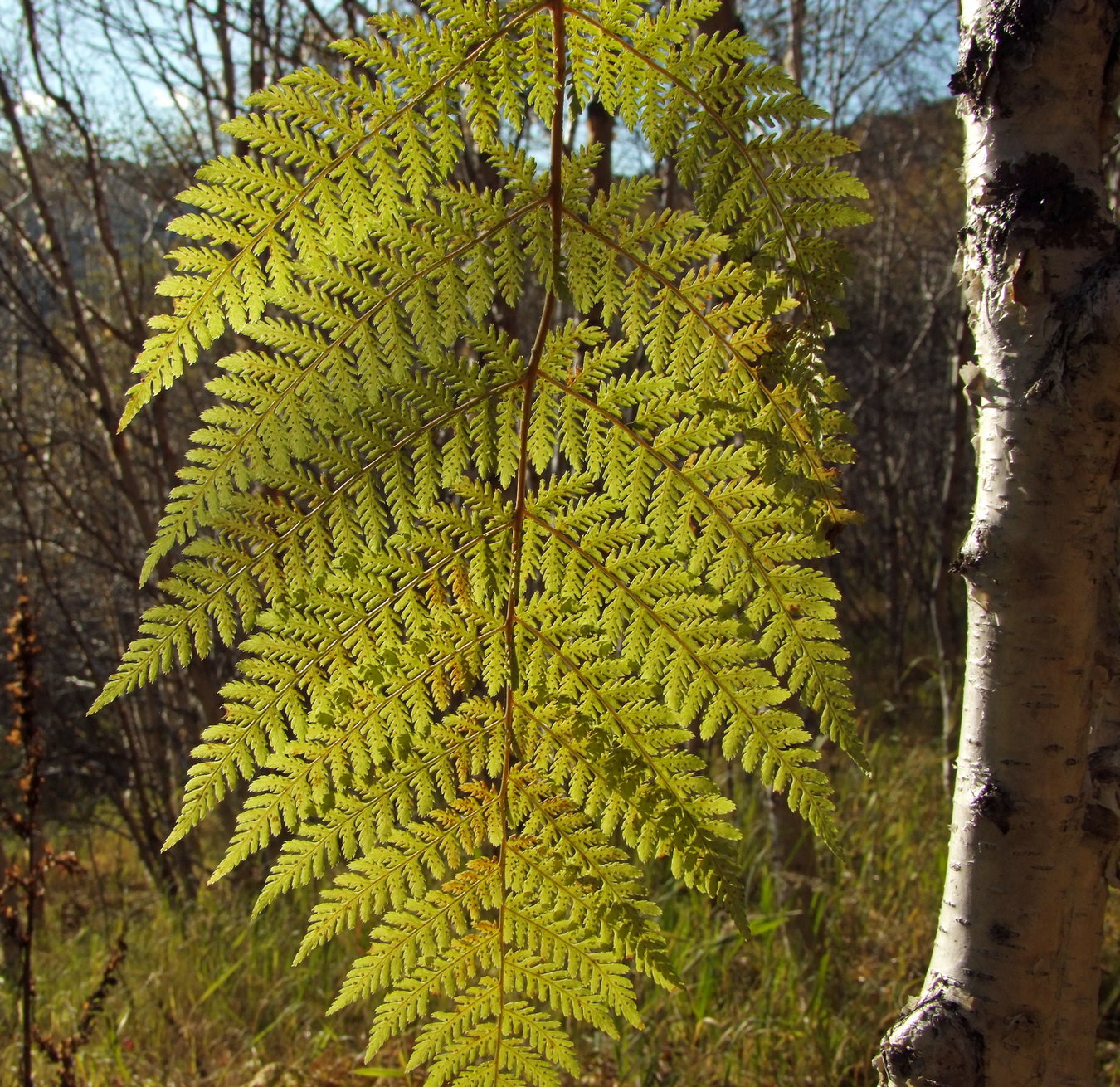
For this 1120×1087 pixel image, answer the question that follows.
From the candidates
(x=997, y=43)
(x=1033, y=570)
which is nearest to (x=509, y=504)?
(x=1033, y=570)

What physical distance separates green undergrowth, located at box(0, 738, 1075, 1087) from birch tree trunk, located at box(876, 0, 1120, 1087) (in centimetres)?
120

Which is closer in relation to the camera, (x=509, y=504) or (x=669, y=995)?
(x=509, y=504)

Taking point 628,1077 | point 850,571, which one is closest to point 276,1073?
point 628,1077

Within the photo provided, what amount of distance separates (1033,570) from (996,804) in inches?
8.4

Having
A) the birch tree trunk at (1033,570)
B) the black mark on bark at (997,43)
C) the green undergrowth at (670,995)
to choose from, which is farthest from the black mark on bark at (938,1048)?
the green undergrowth at (670,995)

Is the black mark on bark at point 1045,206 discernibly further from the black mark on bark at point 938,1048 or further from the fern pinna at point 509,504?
the black mark on bark at point 938,1048

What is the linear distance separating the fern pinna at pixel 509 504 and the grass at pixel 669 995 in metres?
1.43

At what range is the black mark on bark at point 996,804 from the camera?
32.3 inches

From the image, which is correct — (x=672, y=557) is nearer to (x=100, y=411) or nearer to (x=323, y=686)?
(x=323, y=686)

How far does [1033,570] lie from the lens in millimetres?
795

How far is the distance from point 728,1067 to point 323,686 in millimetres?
2052

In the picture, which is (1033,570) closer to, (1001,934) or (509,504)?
(1001,934)

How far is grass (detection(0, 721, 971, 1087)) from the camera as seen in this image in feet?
8.11

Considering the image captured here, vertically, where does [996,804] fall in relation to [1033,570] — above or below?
below
